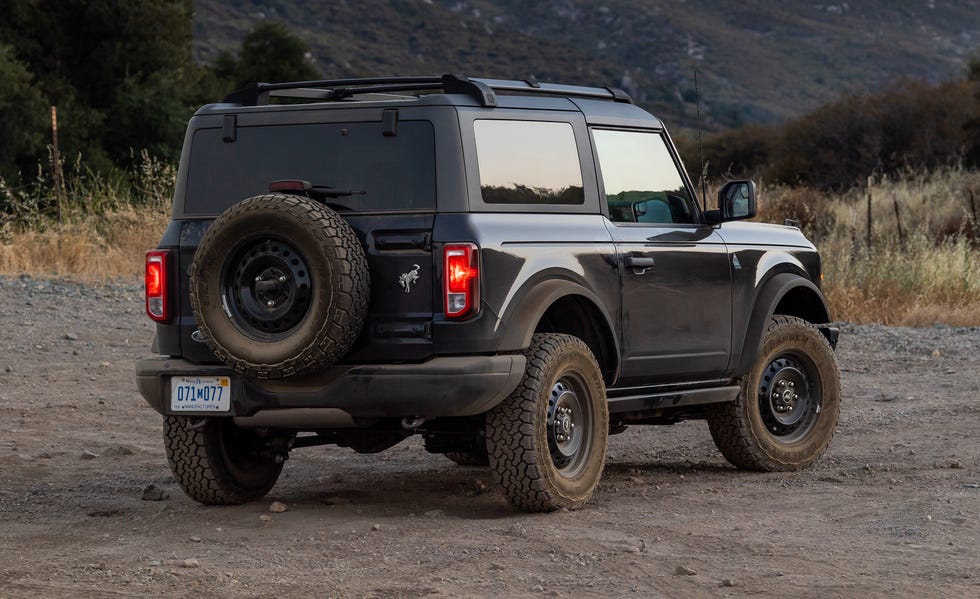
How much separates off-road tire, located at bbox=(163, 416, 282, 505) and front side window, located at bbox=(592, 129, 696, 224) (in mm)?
2219

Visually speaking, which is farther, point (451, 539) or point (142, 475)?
point (142, 475)

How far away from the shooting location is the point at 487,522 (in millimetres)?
7012

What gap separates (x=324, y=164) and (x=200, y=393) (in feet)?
3.94

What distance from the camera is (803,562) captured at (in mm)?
5992

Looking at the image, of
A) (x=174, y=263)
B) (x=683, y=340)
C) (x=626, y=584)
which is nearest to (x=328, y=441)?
(x=174, y=263)

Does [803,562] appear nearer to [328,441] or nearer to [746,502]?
[746,502]

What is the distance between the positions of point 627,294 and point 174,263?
222cm

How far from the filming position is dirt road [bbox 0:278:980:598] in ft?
18.9

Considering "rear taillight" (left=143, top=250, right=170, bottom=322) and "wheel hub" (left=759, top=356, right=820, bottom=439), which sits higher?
"rear taillight" (left=143, top=250, right=170, bottom=322)

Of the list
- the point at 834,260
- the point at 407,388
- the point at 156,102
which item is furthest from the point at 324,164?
the point at 156,102

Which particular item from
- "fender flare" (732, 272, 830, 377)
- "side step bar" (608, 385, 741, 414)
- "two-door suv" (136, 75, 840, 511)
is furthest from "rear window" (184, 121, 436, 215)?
"fender flare" (732, 272, 830, 377)

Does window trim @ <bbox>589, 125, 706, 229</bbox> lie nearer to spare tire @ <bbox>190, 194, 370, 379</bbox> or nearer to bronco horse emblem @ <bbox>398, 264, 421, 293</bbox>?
bronco horse emblem @ <bbox>398, 264, 421, 293</bbox>

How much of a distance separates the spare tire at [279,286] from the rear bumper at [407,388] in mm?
151

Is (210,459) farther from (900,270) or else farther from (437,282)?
(900,270)
